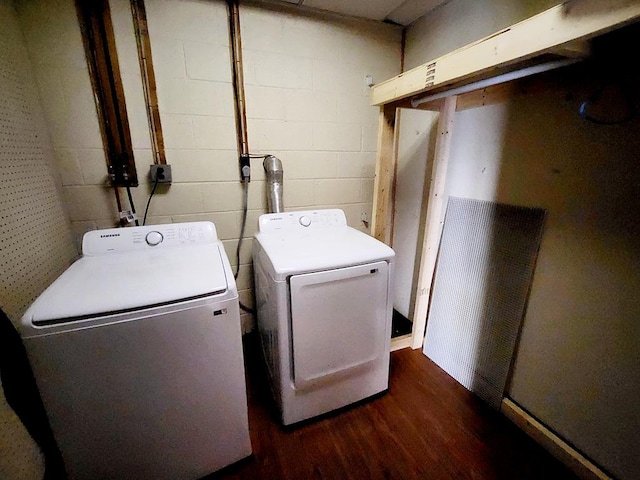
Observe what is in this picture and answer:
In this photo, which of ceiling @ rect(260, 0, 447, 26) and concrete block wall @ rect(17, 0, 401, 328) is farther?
ceiling @ rect(260, 0, 447, 26)

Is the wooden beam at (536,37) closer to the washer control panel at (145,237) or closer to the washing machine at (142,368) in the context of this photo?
the washing machine at (142,368)

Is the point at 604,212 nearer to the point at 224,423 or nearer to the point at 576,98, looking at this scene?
the point at 576,98

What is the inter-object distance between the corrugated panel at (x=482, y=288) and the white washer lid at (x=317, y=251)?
1.76ft

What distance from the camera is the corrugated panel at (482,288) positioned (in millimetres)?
1361

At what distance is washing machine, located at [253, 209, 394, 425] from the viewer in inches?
49.3

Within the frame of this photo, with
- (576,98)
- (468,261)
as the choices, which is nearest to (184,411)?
(468,261)

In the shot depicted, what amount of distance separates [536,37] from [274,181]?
1.41m

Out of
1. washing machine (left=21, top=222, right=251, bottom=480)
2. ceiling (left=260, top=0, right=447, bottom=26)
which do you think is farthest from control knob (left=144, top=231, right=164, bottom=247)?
ceiling (left=260, top=0, right=447, bottom=26)

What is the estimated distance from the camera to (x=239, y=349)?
1.09 m

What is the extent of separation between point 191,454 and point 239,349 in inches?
19.5

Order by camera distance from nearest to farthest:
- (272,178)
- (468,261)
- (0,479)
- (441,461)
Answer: (0,479) → (441,461) → (468,261) → (272,178)

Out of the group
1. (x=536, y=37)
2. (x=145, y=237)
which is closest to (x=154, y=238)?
(x=145, y=237)

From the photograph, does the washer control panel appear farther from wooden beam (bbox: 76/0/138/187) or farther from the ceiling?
the ceiling

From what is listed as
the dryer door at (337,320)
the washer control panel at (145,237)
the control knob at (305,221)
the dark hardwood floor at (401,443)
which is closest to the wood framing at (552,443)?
the dark hardwood floor at (401,443)
